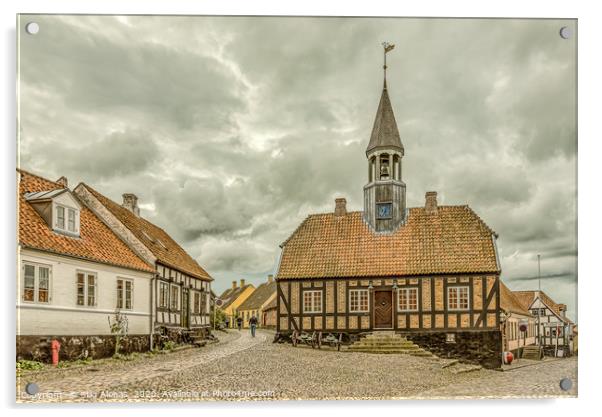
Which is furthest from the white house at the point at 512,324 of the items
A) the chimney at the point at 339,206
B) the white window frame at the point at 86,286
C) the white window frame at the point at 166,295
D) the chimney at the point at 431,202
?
the white window frame at the point at 86,286

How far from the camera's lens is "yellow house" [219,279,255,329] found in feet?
27.1

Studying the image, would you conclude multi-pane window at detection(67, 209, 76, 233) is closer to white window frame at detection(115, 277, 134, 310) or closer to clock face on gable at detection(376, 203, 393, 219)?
white window frame at detection(115, 277, 134, 310)

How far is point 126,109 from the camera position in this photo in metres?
8.06

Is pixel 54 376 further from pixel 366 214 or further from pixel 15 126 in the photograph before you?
pixel 366 214

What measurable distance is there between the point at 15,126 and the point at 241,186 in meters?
3.01

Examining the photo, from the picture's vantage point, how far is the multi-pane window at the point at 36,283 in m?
7.49

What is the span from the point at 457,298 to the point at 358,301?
1.36 meters

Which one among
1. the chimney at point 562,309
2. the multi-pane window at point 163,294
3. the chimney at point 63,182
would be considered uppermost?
the chimney at point 63,182

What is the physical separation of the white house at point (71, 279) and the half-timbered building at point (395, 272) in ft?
6.71

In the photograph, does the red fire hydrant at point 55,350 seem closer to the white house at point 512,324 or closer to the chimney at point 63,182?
the chimney at point 63,182

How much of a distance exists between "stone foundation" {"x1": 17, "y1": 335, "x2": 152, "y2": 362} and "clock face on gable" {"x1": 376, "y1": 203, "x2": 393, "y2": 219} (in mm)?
3555

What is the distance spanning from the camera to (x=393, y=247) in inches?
344

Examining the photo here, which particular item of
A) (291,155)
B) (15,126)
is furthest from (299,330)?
(15,126)

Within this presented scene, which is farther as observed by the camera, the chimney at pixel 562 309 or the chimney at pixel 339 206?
the chimney at pixel 339 206
